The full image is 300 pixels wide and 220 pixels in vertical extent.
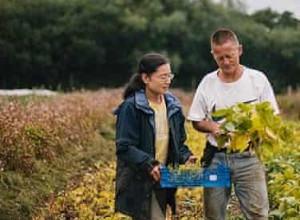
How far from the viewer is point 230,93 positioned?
4.32m

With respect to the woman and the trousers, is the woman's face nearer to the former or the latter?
the woman

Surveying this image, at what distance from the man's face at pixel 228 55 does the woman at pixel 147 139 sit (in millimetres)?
301

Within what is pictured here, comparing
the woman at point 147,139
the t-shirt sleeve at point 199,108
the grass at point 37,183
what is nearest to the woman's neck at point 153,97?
the woman at point 147,139

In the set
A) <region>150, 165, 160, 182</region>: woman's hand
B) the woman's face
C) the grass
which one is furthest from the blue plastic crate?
the grass

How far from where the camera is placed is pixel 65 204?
21.8 ft

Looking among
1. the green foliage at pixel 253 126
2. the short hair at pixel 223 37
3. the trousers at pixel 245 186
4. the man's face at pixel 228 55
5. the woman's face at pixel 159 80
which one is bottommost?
the trousers at pixel 245 186

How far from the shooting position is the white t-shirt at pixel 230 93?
4.30 meters

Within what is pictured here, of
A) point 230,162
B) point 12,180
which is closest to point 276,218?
point 230,162

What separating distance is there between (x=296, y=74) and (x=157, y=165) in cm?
3137

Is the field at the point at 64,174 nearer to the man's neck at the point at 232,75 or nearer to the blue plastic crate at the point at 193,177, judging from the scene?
the blue plastic crate at the point at 193,177

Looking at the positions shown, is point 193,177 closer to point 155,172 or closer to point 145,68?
point 155,172

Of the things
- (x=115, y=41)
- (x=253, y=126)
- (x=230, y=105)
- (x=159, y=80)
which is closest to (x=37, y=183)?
(x=159, y=80)

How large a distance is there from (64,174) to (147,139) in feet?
13.1

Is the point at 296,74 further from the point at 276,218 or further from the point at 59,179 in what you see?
the point at 276,218
